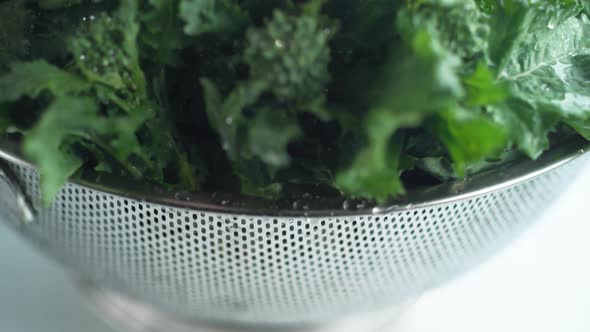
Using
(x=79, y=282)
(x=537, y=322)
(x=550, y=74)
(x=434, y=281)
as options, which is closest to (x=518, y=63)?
(x=550, y=74)

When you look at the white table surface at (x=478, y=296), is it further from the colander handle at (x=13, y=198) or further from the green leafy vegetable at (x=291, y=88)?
the green leafy vegetable at (x=291, y=88)

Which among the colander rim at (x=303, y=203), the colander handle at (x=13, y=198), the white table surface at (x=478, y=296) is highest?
the white table surface at (x=478, y=296)

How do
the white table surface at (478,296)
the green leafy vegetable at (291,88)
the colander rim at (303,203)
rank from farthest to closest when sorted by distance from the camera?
the white table surface at (478,296) → the colander rim at (303,203) → the green leafy vegetable at (291,88)

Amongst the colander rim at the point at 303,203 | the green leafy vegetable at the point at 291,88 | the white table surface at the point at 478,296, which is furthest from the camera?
→ the white table surface at the point at 478,296

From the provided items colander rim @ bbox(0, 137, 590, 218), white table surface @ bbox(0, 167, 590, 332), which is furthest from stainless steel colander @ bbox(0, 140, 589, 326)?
white table surface @ bbox(0, 167, 590, 332)

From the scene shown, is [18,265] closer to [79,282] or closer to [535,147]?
[79,282]

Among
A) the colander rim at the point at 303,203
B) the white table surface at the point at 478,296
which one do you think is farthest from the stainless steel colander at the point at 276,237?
the white table surface at the point at 478,296

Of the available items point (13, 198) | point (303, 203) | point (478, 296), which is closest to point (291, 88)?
point (303, 203)
